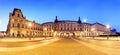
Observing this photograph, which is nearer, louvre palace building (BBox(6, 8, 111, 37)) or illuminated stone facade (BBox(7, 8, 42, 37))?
illuminated stone facade (BBox(7, 8, 42, 37))

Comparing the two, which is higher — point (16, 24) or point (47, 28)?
point (16, 24)

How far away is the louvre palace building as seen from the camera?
63.8 metres

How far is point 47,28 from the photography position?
103 metres

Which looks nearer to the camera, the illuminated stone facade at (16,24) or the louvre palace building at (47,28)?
the illuminated stone facade at (16,24)

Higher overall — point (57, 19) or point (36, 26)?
point (57, 19)

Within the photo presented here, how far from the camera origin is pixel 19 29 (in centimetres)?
6688

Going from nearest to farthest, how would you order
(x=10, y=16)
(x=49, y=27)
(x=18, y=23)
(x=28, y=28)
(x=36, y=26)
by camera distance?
(x=10, y=16)
(x=18, y=23)
(x=28, y=28)
(x=36, y=26)
(x=49, y=27)

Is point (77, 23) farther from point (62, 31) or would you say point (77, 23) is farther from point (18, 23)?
point (18, 23)

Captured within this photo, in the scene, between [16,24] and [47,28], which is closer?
[16,24]

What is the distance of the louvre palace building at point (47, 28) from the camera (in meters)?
63.8

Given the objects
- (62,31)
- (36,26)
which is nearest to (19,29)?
(36,26)

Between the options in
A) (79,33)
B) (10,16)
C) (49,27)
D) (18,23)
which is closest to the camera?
(10,16)

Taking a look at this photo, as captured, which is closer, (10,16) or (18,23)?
(10,16)

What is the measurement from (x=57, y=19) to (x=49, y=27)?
112 ft
